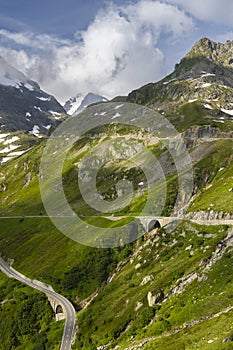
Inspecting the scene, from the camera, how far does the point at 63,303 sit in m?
104

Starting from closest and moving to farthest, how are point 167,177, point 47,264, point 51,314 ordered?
point 51,314 < point 47,264 < point 167,177

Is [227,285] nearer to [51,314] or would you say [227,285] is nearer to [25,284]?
[51,314]

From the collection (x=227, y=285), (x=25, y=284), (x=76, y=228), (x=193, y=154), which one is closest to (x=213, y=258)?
(x=227, y=285)

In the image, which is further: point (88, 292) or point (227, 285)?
point (88, 292)

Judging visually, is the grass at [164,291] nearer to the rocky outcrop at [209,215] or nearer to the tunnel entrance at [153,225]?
the rocky outcrop at [209,215]

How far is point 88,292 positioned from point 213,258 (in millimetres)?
51219

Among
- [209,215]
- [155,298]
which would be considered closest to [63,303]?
[155,298]

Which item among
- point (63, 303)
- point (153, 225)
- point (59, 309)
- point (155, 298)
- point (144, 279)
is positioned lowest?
point (155, 298)

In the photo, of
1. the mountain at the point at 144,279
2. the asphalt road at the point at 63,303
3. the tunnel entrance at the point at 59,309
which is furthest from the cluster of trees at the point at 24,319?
the asphalt road at the point at 63,303

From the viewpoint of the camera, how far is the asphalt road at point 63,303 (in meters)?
79.9

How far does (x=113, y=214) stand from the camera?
16062 centimetres

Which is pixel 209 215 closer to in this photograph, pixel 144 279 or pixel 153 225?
pixel 144 279

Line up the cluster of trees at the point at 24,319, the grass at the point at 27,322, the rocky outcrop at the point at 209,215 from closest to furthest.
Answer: the rocky outcrop at the point at 209,215, the grass at the point at 27,322, the cluster of trees at the point at 24,319

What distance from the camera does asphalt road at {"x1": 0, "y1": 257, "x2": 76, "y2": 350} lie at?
79.9 meters
